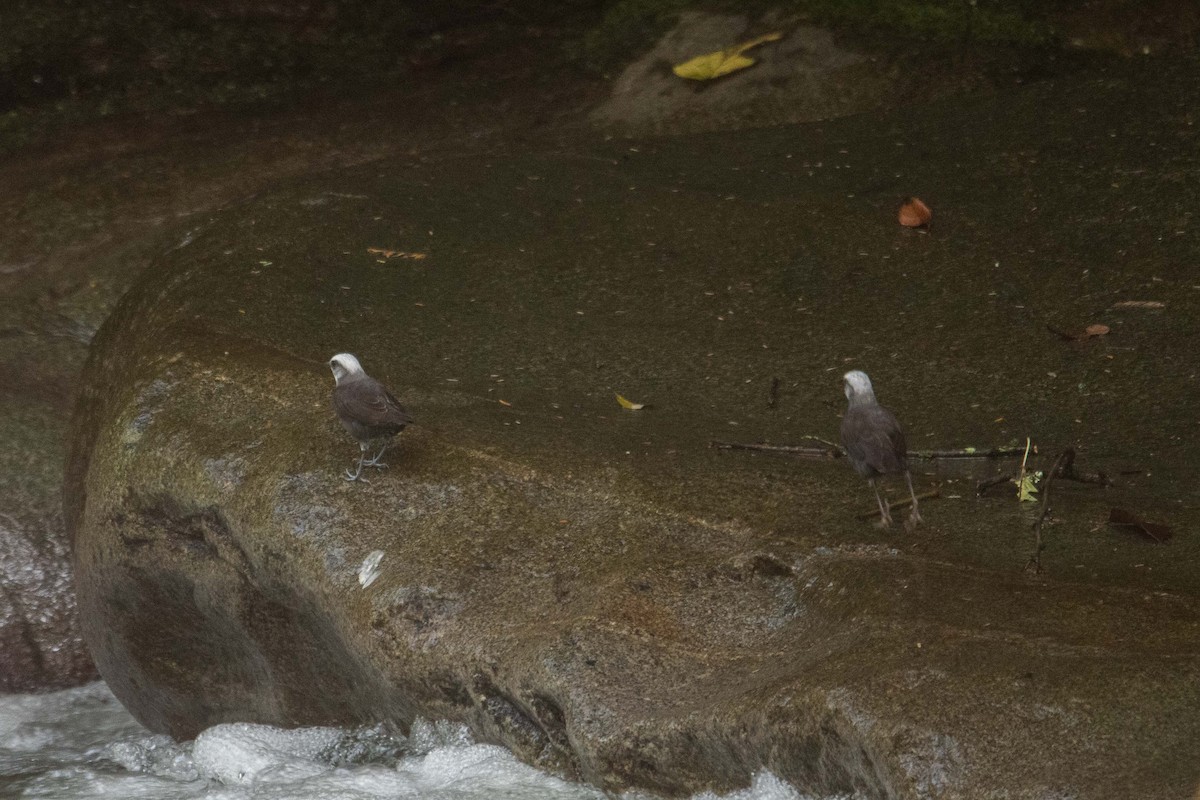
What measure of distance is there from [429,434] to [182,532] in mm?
906

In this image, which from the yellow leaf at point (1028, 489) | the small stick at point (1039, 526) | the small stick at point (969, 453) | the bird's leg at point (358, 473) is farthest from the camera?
the small stick at point (969, 453)

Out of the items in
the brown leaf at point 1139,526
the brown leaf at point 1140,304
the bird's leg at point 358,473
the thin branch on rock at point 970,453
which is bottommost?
the brown leaf at point 1140,304

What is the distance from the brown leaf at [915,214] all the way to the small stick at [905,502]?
6.84ft

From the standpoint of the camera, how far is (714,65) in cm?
739

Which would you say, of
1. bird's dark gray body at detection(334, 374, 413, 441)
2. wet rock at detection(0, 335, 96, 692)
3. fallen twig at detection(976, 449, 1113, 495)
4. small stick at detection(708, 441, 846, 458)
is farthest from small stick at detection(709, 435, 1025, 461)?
wet rock at detection(0, 335, 96, 692)

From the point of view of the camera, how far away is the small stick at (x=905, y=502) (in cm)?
380

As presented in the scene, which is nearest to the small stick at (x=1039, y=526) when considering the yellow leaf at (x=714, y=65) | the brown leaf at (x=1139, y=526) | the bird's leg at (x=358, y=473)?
the brown leaf at (x=1139, y=526)

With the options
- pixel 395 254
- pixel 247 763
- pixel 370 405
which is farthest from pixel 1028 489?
pixel 395 254

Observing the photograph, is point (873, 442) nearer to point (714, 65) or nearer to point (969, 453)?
point (969, 453)

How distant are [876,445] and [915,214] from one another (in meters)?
2.46

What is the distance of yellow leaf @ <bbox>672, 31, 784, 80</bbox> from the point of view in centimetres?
738

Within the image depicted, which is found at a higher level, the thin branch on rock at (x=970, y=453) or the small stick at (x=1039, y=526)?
the small stick at (x=1039, y=526)

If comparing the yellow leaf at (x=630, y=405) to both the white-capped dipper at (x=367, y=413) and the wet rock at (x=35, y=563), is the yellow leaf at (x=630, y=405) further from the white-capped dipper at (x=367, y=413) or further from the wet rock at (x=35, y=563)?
the wet rock at (x=35, y=563)

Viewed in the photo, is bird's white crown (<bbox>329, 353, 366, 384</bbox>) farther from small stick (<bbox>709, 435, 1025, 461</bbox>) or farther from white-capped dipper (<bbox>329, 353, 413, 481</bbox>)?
small stick (<bbox>709, 435, 1025, 461</bbox>)
